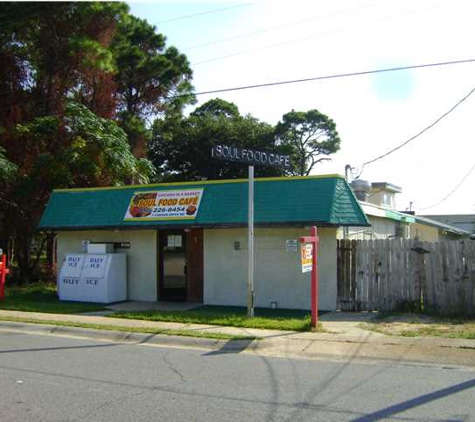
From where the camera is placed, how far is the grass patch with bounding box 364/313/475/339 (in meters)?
10.6

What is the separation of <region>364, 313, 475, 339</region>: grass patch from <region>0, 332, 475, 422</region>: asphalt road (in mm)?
2361

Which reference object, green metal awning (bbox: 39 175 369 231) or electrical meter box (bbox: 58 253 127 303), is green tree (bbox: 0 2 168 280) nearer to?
green metal awning (bbox: 39 175 369 231)

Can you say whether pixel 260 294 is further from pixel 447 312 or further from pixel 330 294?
pixel 447 312

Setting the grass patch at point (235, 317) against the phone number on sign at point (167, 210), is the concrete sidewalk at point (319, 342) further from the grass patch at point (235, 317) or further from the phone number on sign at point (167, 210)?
the phone number on sign at point (167, 210)

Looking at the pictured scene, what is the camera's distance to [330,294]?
558 inches

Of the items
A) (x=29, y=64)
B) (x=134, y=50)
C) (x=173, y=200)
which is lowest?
(x=173, y=200)

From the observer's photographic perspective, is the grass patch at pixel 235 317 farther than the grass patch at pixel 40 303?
No

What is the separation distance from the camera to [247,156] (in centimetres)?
1213

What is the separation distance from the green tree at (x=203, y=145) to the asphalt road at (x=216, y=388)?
121 feet

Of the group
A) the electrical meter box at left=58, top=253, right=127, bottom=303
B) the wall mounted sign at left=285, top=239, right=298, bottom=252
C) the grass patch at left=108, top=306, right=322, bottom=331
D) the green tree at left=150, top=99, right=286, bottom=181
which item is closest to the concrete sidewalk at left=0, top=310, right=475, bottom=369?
the grass patch at left=108, top=306, right=322, bottom=331

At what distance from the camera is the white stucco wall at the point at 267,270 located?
14242 mm

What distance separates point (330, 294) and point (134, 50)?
17114 mm

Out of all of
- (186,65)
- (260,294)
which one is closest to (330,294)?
(260,294)

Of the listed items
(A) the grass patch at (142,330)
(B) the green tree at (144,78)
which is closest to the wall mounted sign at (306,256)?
(A) the grass patch at (142,330)
